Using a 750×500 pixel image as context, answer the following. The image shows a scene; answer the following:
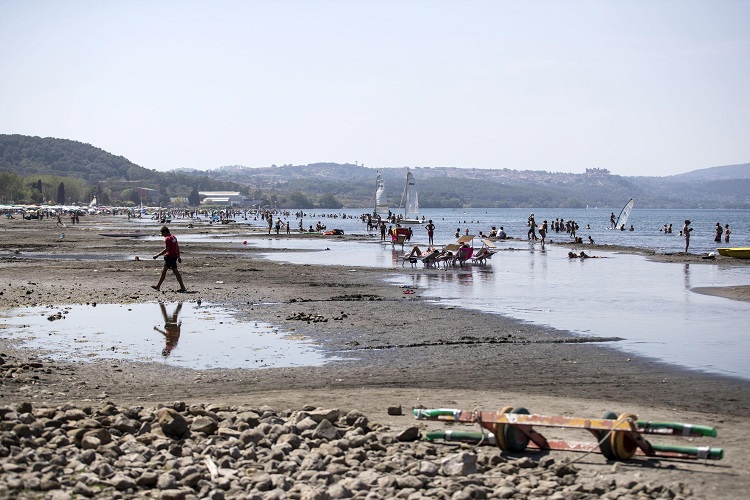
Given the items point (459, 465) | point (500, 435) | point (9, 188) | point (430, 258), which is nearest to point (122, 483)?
point (459, 465)

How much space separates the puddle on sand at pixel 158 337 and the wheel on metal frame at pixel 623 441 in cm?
664

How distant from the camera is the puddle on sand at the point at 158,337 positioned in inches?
574

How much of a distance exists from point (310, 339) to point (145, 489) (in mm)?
9524

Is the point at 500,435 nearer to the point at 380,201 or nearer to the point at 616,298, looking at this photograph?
the point at 616,298

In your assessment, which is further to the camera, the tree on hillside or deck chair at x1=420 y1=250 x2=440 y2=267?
the tree on hillside

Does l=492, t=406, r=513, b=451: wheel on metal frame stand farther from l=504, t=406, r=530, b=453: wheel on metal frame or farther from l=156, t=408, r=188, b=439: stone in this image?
l=156, t=408, r=188, b=439: stone

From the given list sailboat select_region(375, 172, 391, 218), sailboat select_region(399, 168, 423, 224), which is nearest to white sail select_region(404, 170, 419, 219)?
sailboat select_region(399, 168, 423, 224)

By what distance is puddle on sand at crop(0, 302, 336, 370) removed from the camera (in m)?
14.6

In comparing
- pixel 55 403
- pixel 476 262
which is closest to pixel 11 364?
pixel 55 403

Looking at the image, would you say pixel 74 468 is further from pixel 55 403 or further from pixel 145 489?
pixel 55 403

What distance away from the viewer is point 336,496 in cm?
722

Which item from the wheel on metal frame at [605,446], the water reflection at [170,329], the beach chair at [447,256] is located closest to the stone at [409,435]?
the wheel on metal frame at [605,446]

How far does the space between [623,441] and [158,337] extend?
35.2 feet

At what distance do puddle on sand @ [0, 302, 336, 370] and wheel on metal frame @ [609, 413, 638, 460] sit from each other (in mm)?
6642
